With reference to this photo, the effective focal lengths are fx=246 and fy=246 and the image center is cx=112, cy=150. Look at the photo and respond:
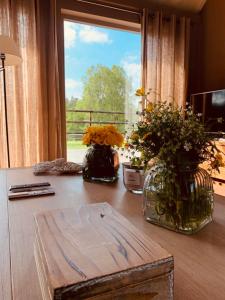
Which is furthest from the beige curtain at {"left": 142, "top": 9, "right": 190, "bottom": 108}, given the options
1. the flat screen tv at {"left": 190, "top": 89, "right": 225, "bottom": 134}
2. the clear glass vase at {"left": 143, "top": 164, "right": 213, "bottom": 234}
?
the clear glass vase at {"left": 143, "top": 164, "right": 213, "bottom": 234}

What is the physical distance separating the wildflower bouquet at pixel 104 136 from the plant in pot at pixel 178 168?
0.41m

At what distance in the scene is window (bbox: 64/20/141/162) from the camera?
3193 mm

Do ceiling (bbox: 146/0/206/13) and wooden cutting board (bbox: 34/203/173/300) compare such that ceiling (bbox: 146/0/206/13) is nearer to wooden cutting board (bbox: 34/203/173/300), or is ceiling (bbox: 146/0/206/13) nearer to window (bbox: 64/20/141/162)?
window (bbox: 64/20/141/162)

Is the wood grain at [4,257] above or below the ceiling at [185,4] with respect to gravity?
below

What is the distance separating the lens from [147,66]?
11.3 ft

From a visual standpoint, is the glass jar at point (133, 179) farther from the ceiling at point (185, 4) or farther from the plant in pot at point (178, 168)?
the ceiling at point (185, 4)

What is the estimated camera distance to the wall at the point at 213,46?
3467mm

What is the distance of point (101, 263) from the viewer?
0.37 metres

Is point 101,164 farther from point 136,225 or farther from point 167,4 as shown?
point 167,4

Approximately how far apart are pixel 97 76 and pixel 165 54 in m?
1.04

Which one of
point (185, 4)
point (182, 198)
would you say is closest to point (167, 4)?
point (185, 4)

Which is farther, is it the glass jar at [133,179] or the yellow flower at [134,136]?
the glass jar at [133,179]

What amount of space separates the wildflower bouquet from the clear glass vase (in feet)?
1.43

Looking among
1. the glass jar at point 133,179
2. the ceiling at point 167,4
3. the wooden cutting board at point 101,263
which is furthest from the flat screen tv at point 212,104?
the wooden cutting board at point 101,263
